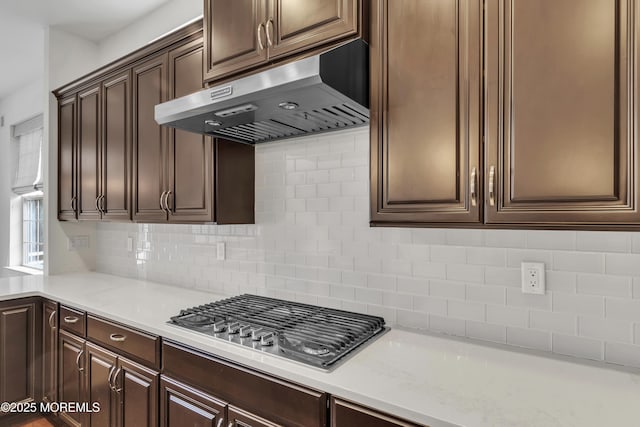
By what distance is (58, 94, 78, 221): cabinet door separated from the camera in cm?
293

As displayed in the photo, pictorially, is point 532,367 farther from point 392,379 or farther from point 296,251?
point 296,251

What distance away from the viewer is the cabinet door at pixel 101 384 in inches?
74.7

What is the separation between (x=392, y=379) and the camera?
1118mm

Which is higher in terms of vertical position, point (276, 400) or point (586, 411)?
point (586, 411)

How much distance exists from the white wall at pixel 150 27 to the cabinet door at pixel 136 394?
222 cm

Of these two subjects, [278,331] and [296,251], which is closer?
[278,331]

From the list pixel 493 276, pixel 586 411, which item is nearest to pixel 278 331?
pixel 493 276

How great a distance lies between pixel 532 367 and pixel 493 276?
345mm

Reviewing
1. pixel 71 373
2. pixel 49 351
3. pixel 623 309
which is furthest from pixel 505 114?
pixel 49 351

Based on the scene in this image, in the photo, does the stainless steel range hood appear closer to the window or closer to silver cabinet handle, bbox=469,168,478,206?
silver cabinet handle, bbox=469,168,478,206

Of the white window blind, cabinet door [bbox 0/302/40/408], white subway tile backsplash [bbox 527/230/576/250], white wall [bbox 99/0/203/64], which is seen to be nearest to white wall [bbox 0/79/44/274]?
the white window blind

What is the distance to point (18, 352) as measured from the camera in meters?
2.50

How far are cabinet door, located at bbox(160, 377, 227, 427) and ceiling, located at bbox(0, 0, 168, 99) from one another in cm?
258

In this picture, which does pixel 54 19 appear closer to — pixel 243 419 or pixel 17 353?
pixel 17 353
